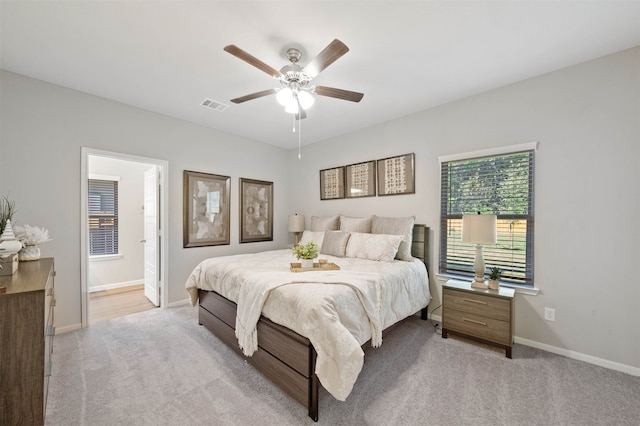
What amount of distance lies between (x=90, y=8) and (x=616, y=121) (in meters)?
4.31

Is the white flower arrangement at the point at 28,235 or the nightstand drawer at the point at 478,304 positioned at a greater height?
the white flower arrangement at the point at 28,235

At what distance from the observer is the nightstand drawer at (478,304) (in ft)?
8.05

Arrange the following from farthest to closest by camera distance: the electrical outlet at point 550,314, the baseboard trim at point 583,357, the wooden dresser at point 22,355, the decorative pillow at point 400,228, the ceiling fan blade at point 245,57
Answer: the decorative pillow at point 400,228 → the electrical outlet at point 550,314 → the baseboard trim at point 583,357 → the ceiling fan blade at point 245,57 → the wooden dresser at point 22,355

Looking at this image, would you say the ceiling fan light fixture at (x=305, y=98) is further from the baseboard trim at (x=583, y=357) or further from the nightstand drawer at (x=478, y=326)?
the baseboard trim at (x=583, y=357)

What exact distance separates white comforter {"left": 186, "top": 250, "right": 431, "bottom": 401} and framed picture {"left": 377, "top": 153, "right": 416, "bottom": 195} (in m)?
1.19

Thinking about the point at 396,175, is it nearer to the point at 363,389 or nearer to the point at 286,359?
the point at 363,389

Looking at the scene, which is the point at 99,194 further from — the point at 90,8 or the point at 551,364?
the point at 551,364

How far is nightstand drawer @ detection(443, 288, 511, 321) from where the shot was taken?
245 cm

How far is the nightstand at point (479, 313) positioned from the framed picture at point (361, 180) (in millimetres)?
1837

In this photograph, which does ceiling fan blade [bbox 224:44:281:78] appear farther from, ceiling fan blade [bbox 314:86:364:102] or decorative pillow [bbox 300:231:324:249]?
decorative pillow [bbox 300:231:324:249]

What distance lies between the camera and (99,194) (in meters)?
4.80

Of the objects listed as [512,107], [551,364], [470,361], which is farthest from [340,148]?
[551,364]

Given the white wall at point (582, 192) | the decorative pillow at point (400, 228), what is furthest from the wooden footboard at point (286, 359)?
the white wall at point (582, 192)

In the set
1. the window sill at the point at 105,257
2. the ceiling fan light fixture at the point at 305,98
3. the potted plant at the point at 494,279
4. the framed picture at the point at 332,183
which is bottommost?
the window sill at the point at 105,257
